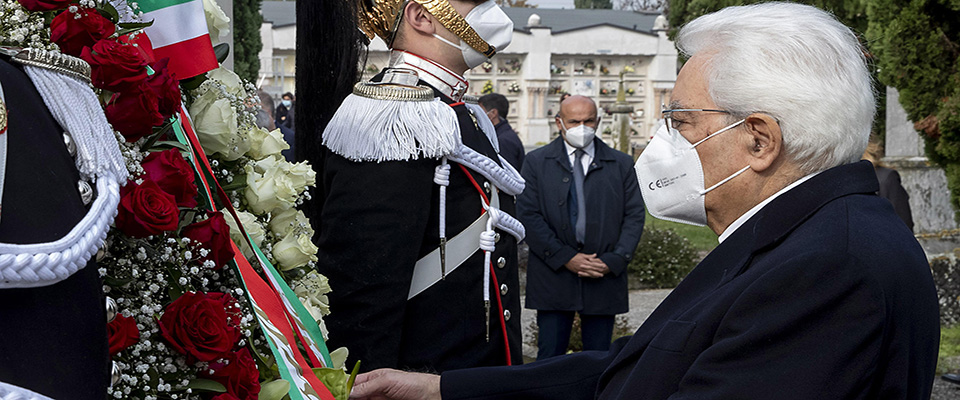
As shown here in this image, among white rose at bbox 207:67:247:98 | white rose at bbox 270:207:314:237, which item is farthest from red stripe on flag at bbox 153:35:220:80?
white rose at bbox 270:207:314:237

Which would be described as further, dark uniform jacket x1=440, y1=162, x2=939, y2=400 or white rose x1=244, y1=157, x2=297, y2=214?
white rose x1=244, y1=157, x2=297, y2=214

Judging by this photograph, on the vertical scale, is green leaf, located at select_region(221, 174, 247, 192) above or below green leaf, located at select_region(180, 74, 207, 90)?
below

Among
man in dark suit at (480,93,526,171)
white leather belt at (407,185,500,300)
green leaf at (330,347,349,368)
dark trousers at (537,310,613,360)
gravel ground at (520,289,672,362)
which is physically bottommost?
gravel ground at (520,289,672,362)

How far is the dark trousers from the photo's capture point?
17.7 ft

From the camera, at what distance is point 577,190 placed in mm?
5422

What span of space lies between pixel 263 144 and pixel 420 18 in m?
0.88

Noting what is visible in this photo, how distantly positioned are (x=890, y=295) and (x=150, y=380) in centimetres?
109

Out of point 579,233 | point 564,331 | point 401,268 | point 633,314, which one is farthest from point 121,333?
point 633,314

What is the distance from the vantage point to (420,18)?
104 inches

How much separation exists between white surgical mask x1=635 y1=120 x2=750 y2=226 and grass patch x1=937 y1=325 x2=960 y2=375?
4985 millimetres

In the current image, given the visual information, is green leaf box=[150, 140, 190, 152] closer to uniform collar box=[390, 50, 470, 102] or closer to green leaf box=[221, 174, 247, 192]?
green leaf box=[221, 174, 247, 192]

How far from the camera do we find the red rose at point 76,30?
1.25m

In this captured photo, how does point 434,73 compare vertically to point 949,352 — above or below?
above

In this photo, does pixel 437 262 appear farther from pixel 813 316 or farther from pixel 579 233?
pixel 579 233
